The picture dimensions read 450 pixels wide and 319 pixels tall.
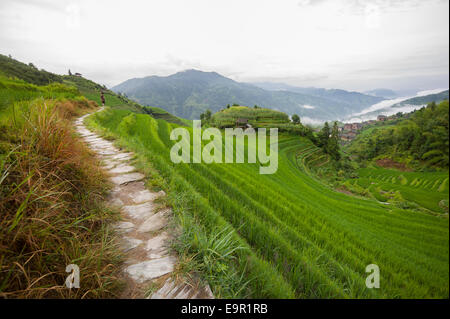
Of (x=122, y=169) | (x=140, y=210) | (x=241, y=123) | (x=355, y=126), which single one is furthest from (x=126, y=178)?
(x=241, y=123)

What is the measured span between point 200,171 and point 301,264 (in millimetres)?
4025

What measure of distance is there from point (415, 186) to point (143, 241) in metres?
3.42

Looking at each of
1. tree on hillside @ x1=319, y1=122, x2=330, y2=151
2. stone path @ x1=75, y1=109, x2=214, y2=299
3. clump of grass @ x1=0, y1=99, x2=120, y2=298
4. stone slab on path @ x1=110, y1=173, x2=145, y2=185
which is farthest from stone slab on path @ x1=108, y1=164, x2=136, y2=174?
tree on hillside @ x1=319, y1=122, x2=330, y2=151

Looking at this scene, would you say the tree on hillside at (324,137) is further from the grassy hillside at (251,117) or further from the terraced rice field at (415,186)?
the terraced rice field at (415,186)

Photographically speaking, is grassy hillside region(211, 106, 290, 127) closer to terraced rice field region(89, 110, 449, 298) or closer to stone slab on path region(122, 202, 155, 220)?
terraced rice field region(89, 110, 449, 298)

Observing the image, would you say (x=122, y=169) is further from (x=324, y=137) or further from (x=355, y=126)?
(x=324, y=137)

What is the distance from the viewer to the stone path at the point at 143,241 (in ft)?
4.68

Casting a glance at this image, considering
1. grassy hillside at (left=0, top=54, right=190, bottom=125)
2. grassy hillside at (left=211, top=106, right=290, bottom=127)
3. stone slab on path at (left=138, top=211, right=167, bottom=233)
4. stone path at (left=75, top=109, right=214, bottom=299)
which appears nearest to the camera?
stone path at (left=75, top=109, right=214, bottom=299)

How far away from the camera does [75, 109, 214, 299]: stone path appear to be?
1.43 metres

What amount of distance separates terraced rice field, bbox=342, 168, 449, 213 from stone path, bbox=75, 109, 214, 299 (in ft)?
7.78

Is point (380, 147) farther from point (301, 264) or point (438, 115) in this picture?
point (301, 264)

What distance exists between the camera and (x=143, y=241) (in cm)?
195
